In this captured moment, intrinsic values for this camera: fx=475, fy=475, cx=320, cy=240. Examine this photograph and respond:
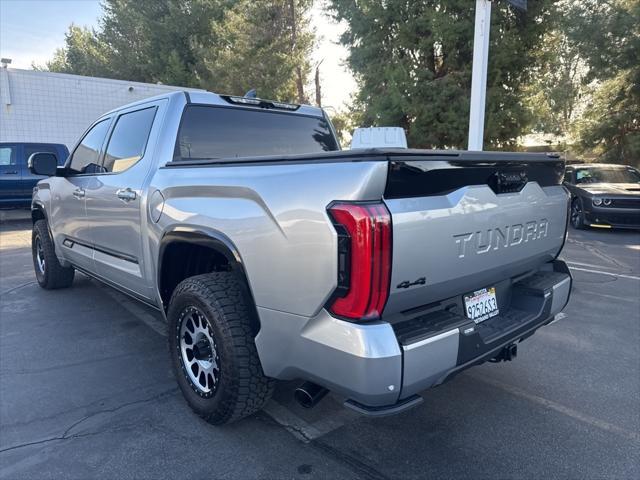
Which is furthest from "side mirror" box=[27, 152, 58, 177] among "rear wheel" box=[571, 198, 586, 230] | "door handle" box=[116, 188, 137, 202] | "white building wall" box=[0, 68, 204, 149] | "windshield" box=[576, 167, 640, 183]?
"white building wall" box=[0, 68, 204, 149]

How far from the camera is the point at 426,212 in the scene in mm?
2061

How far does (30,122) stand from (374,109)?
11.8 meters

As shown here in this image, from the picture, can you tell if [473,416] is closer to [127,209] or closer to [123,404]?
[123,404]

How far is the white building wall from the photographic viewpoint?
15.5m

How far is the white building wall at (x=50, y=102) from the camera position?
15508 mm

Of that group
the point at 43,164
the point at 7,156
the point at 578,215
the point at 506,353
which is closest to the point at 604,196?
the point at 578,215

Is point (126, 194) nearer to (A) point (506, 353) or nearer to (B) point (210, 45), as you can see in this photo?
(A) point (506, 353)

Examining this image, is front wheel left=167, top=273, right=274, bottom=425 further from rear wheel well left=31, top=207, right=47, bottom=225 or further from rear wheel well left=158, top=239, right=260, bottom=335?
rear wheel well left=31, top=207, right=47, bottom=225

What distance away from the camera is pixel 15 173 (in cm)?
1251

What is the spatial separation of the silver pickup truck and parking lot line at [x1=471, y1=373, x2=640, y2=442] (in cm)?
63

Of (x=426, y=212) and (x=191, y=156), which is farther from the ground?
(x=191, y=156)

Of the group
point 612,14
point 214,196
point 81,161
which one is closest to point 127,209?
point 214,196

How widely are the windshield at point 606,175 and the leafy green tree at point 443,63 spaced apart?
4199 mm

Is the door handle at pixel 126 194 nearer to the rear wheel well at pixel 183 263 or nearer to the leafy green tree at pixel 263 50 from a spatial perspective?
the rear wheel well at pixel 183 263
